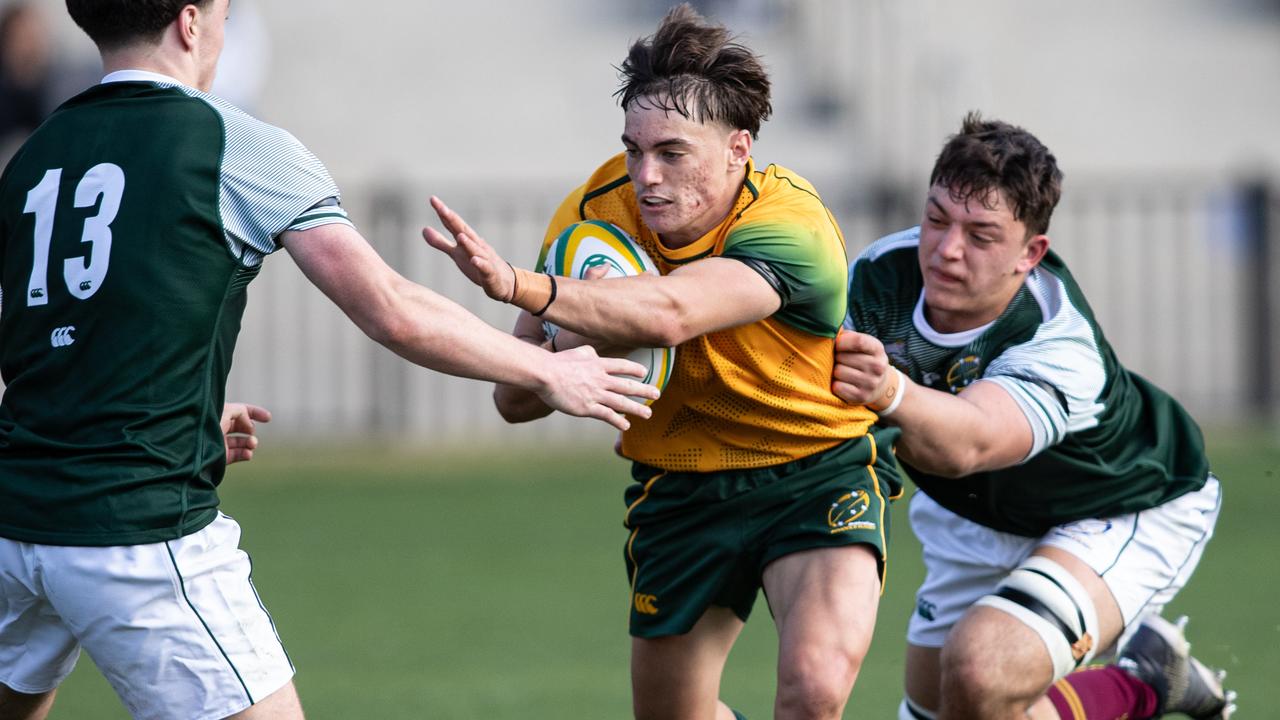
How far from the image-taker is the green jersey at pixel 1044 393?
15.1 feet

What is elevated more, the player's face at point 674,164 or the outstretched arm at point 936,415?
the player's face at point 674,164

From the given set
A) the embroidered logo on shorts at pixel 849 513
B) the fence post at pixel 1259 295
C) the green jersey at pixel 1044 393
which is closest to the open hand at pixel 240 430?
the embroidered logo on shorts at pixel 849 513

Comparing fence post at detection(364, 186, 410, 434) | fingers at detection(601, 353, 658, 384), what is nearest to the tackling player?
fingers at detection(601, 353, 658, 384)

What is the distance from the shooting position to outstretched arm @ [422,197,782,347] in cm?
373

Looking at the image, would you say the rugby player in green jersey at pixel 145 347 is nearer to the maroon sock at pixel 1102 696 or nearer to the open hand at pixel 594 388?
the open hand at pixel 594 388

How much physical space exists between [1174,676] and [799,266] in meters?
2.06

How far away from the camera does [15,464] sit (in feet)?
11.3

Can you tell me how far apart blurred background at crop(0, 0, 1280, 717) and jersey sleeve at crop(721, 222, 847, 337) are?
2057 mm

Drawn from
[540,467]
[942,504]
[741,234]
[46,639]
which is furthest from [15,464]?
[540,467]

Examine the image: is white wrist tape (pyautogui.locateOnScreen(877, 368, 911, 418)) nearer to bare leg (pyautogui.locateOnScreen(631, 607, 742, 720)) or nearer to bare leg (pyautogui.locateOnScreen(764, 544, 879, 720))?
bare leg (pyautogui.locateOnScreen(764, 544, 879, 720))

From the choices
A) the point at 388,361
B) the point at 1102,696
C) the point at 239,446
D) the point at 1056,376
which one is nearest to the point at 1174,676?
the point at 1102,696

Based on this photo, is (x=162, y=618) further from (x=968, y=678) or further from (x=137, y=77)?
(x=968, y=678)

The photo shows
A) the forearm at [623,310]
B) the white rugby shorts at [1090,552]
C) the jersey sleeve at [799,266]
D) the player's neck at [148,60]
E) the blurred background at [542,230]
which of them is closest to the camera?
the player's neck at [148,60]

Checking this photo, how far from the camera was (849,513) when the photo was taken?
13.8 ft
